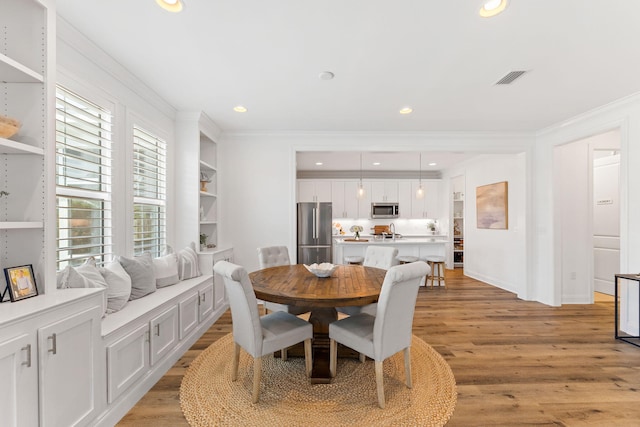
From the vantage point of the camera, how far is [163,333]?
94.1 inches

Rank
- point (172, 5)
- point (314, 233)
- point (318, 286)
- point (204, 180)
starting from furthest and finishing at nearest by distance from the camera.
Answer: point (314, 233), point (204, 180), point (318, 286), point (172, 5)

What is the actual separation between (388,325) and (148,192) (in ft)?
9.31

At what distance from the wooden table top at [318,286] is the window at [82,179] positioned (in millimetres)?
1356

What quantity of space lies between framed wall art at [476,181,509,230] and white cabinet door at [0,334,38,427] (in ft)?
20.0

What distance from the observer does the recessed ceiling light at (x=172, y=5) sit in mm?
1747

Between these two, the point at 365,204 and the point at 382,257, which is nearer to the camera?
the point at 382,257

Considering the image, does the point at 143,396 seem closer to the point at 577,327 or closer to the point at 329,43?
the point at 329,43

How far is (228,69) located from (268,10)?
893mm

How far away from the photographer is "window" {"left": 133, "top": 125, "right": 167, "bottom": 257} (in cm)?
294

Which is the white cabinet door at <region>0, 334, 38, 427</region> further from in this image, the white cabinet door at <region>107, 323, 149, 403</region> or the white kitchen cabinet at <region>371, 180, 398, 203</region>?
the white kitchen cabinet at <region>371, 180, 398, 203</region>

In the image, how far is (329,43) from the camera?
2.16 m

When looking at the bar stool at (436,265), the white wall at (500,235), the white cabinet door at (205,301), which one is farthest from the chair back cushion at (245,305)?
the white wall at (500,235)

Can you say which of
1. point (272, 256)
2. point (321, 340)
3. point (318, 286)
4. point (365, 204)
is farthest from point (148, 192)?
point (365, 204)

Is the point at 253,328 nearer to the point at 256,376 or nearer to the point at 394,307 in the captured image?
the point at 256,376
